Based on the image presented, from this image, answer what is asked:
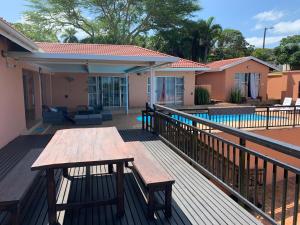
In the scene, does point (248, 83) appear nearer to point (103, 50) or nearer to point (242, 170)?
point (103, 50)

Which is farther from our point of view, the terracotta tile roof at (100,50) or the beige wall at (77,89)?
the beige wall at (77,89)

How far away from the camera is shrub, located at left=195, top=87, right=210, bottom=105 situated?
16.8 metres

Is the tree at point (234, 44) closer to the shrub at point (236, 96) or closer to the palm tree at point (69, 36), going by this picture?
the shrub at point (236, 96)

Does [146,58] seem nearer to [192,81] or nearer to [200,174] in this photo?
[200,174]

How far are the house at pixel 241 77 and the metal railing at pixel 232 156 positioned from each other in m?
10.3

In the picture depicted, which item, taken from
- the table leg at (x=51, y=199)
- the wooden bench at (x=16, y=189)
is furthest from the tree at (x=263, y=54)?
the table leg at (x=51, y=199)

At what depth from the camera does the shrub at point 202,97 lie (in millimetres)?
16812

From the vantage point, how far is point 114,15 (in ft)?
88.8

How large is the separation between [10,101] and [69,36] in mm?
24894

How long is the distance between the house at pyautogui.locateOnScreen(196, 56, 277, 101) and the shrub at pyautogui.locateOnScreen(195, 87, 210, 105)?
1207 mm

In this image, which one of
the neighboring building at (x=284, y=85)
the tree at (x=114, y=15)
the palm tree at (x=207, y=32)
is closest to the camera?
the neighboring building at (x=284, y=85)

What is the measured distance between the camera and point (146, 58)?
300 inches

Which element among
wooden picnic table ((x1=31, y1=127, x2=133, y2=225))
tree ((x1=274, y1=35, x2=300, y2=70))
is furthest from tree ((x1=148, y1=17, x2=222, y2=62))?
wooden picnic table ((x1=31, y1=127, x2=133, y2=225))

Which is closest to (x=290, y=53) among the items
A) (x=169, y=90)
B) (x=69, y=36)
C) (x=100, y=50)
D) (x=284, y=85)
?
(x=284, y=85)
